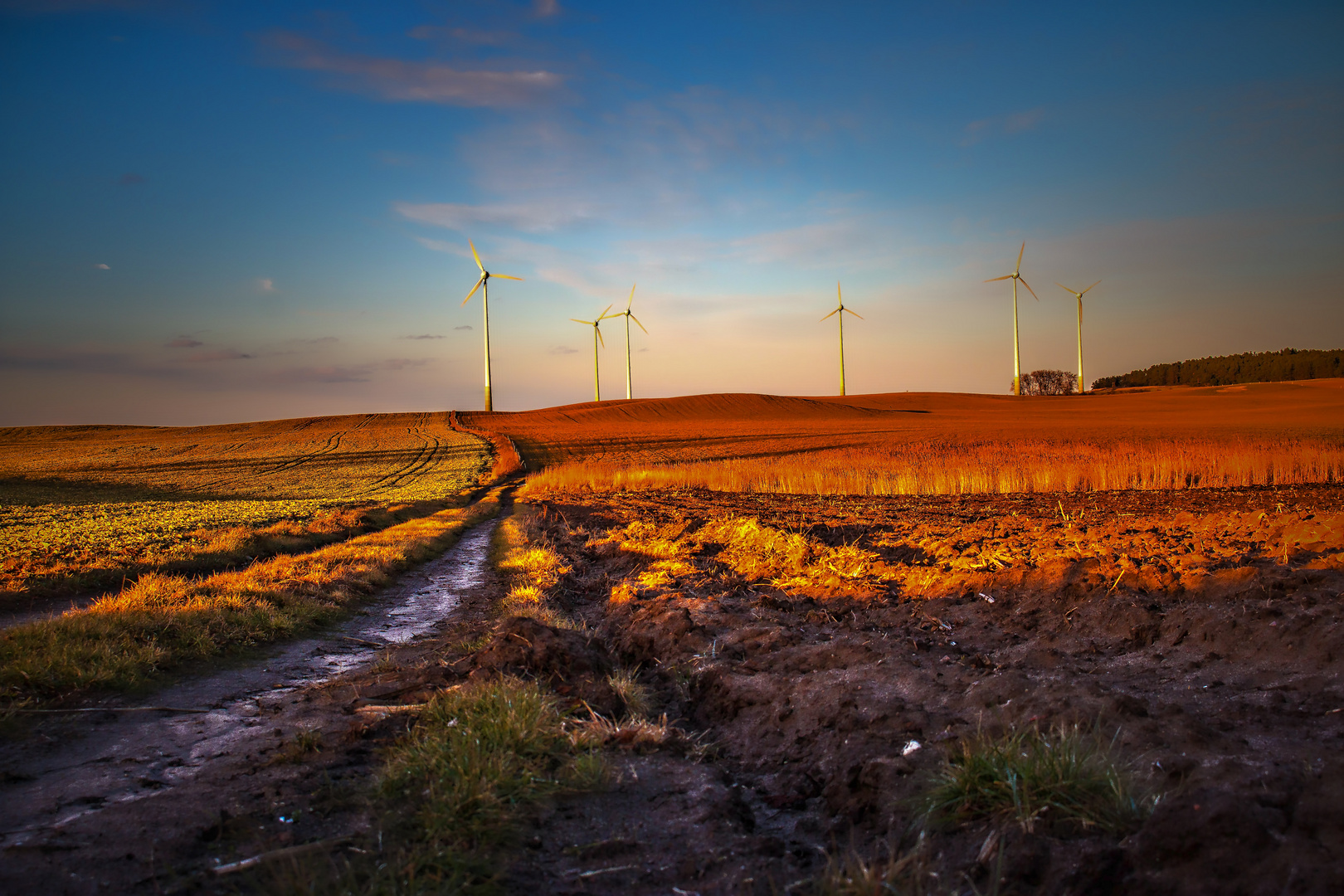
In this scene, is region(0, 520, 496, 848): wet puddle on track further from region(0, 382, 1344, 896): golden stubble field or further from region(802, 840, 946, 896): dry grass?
region(802, 840, 946, 896): dry grass

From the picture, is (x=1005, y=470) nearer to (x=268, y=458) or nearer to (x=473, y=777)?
(x=473, y=777)

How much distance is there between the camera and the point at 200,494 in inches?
1166

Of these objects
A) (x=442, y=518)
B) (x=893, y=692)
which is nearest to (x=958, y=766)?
(x=893, y=692)

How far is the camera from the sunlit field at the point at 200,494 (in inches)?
551

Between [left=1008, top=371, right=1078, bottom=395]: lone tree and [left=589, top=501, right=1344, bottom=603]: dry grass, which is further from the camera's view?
[left=1008, top=371, right=1078, bottom=395]: lone tree

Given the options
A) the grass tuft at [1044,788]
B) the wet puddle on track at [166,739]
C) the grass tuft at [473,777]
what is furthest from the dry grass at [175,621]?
the grass tuft at [1044,788]

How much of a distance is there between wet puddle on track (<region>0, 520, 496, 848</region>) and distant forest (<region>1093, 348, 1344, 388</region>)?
12708 centimetres

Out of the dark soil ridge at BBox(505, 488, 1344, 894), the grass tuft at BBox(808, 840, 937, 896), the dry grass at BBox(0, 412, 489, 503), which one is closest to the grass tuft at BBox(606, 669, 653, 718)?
the dark soil ridge at BBox(505, 488, 1344, 894)

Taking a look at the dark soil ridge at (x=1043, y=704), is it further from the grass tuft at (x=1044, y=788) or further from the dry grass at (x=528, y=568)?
the dry grass at (x=528, y=568)

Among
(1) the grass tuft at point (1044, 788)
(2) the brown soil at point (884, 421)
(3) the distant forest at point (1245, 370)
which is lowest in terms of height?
(1) the grass tuft at point (1044, 788)

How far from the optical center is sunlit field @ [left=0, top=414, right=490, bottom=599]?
13984 mm

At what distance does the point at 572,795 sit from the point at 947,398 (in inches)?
4216

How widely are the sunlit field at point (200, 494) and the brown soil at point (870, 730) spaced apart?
9.31 metres

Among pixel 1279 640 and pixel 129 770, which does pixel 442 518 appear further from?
pixel 1279 640
